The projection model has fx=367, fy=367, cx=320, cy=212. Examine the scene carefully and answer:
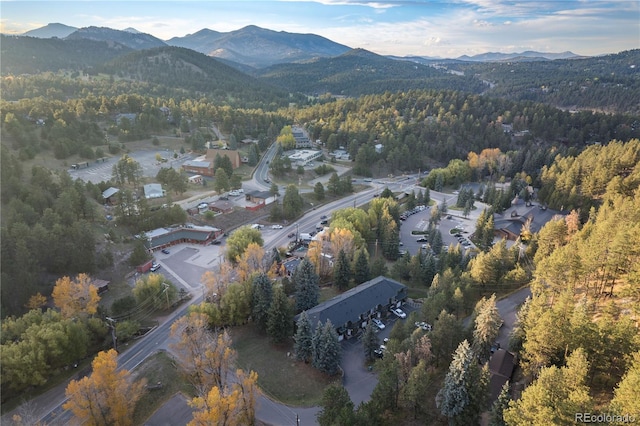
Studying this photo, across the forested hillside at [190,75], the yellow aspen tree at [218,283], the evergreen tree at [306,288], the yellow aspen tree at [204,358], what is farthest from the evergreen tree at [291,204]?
the forested hillside at [190,75]

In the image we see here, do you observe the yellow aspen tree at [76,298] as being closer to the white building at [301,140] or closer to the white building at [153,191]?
the white building at [153,191]

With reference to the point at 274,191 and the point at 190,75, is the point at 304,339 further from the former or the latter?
the point at 190,75

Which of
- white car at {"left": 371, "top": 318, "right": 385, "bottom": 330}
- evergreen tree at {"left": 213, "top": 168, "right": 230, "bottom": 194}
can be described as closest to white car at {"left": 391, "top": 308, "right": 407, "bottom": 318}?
white car at {"left": 371, "top": 318, "right": 385, "bottom": 330}

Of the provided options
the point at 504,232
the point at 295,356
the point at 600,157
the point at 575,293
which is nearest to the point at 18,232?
the point at 295,356

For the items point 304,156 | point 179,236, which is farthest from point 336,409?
point 304,156

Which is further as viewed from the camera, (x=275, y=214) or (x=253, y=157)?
(x=253, y=157)
